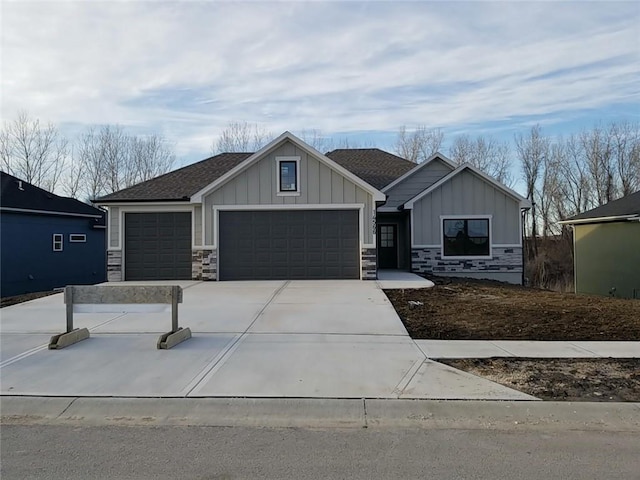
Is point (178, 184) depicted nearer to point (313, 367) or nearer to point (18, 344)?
point (18, 344)

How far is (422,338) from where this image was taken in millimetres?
7922

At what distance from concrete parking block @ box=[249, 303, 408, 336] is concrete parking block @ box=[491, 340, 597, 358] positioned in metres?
1.62

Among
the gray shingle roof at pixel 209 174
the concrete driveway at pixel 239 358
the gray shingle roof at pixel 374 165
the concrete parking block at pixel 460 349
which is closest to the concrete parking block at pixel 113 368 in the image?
the concrete driveway at pixel 239 358

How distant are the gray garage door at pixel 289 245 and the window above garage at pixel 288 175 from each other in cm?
68

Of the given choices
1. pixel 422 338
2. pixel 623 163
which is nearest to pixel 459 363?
pixel 422 338

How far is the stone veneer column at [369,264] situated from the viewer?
16.1 m

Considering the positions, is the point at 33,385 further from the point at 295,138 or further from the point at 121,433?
the point at 295,138

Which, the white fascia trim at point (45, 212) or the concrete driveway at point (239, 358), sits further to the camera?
the white fascia trim at point (45, 212)

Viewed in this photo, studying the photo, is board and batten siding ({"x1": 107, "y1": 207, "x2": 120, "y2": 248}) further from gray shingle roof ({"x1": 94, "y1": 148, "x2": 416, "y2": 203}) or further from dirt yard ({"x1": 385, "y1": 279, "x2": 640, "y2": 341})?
dirt yard ({"x1": 385, "y1": 279, "x2": 640, "y2": 341})

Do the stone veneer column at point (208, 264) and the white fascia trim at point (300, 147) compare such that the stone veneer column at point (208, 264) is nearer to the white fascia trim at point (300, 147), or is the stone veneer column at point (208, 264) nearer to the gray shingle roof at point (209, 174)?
the white fascia trim at point (300, 147)

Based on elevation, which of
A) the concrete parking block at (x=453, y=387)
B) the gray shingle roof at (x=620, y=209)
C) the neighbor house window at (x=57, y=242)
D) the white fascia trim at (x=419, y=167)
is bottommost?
the concrete parking block at (x=453, y=387)

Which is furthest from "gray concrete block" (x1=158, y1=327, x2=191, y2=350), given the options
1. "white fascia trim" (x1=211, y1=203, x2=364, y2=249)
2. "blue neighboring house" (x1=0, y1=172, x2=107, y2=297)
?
"blue neighboring house" (x1=0, y1=172, x2=107, y2=297)

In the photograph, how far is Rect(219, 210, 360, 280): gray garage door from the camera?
16.5 m

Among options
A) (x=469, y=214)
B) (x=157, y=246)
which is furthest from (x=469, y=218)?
(x=157, y=246)
